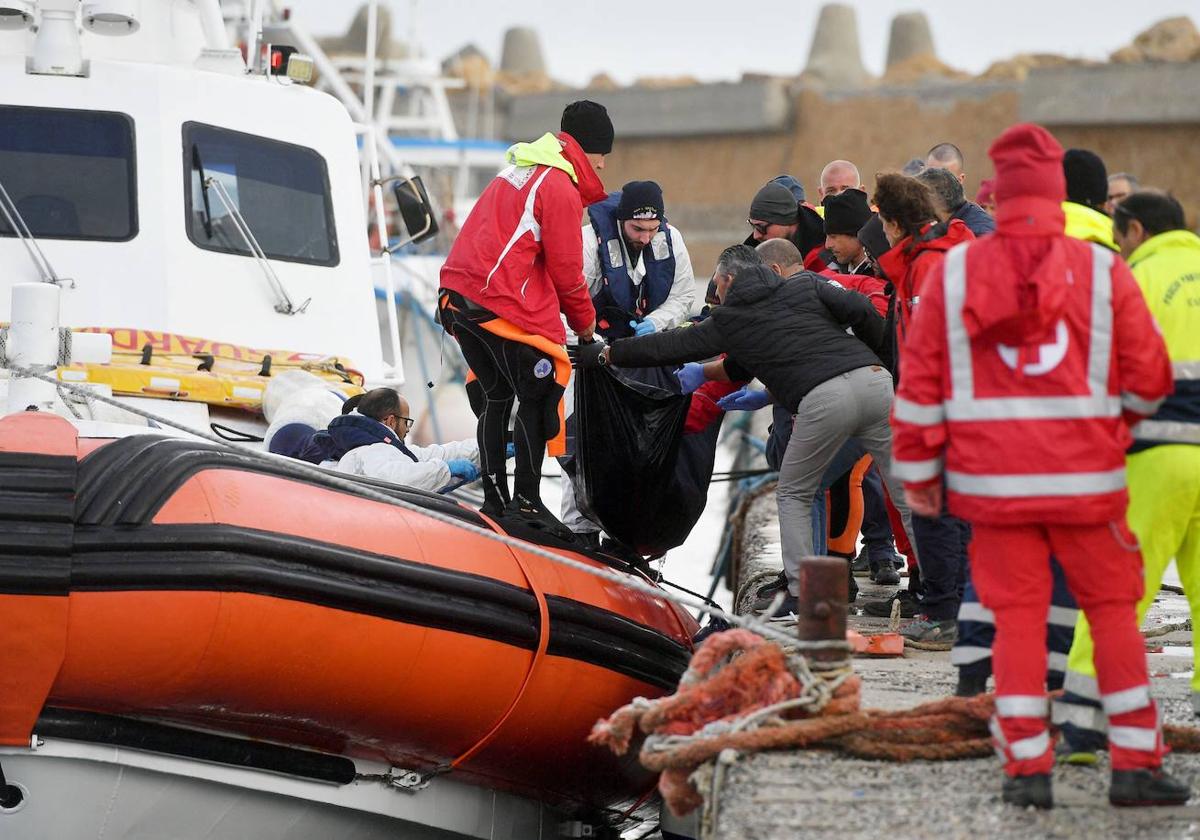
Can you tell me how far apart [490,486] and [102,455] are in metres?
1.54

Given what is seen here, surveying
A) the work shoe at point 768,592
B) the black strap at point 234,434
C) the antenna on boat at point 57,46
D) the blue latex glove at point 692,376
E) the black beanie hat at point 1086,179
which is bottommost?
the work shoe at point 768,592

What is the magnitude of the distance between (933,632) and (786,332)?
1061 millimetres

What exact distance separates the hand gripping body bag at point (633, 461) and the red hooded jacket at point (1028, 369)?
86.3 inches

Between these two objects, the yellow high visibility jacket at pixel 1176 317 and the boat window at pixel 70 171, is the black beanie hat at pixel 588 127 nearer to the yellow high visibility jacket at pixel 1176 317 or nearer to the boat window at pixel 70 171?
the yellow high visibility jacket at pixel 1176 317

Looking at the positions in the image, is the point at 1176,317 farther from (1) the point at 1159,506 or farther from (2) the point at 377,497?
(2) the point at 377,497

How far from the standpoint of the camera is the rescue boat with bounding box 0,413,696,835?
→ 4.11 m

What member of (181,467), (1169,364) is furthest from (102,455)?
(1169,364)

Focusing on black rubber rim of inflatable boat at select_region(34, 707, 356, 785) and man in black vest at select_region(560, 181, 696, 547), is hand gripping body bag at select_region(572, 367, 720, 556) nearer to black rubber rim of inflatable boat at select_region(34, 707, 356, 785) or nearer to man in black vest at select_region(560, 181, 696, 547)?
man in black vest at select_region(560, 181, 696, 547)

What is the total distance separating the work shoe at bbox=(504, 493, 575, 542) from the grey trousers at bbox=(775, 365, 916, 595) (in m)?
0.71

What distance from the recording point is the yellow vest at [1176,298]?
157 inches

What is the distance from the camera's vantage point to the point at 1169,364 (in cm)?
367

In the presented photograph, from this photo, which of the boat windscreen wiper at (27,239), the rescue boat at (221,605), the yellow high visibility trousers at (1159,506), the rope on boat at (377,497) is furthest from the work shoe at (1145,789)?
the boat windscreen wiper at (27,239)

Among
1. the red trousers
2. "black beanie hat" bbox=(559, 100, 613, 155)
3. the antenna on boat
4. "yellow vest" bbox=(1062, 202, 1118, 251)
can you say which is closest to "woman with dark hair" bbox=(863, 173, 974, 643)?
"yellow vest" bbox=(1062, 202, 1118, 251)

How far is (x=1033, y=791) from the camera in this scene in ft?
11.6
